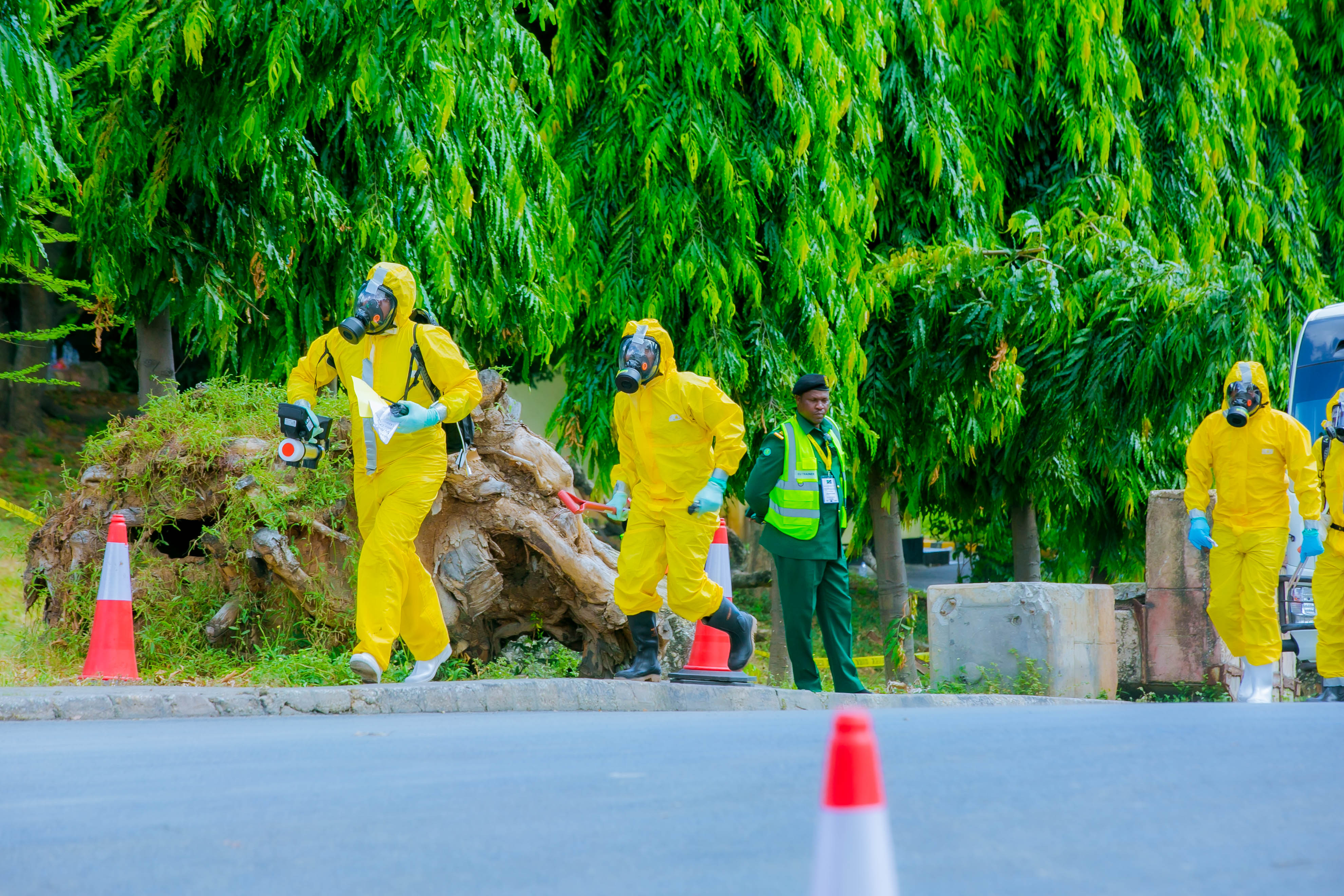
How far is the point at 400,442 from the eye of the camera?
712 centimetres

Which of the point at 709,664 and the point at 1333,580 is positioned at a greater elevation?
the point at 1333,580

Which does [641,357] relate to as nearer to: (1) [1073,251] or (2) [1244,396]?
(2) [1244,396]

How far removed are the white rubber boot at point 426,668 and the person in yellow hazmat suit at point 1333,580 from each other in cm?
506

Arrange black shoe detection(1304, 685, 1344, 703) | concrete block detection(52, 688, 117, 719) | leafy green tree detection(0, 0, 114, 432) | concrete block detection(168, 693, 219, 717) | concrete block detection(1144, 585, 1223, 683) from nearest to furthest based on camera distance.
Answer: concrete block detection(52, 688, 117, 719)
concrete block detection(168, 693, 219, 717)
leafy green tree detection(0, 0, 114, 432)
black shoe detection(1304, 685, 1344, 703)
concrete block detection(1144, 585, 1223, 683)

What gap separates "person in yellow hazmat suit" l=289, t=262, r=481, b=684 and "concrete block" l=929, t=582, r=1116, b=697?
3156mm

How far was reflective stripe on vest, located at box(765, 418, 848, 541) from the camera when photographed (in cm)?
786

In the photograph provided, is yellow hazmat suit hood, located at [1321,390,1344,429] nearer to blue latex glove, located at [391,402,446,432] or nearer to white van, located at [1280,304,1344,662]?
white van, located at [1280,304,1344,662]

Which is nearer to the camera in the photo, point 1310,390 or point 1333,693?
point 1333,693

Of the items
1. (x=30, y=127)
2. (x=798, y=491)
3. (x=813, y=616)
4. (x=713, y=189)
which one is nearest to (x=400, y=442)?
(x=798, y=491)

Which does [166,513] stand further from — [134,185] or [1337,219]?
[1337,219]

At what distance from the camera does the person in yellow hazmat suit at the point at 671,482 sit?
7309mm

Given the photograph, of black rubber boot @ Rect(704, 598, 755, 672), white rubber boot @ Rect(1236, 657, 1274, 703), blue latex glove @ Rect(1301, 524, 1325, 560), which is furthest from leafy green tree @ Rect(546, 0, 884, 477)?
black rubber boot @ Rect(704, 598, 755, 672)

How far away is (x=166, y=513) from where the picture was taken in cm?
809

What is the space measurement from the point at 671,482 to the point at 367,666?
5.86ft
